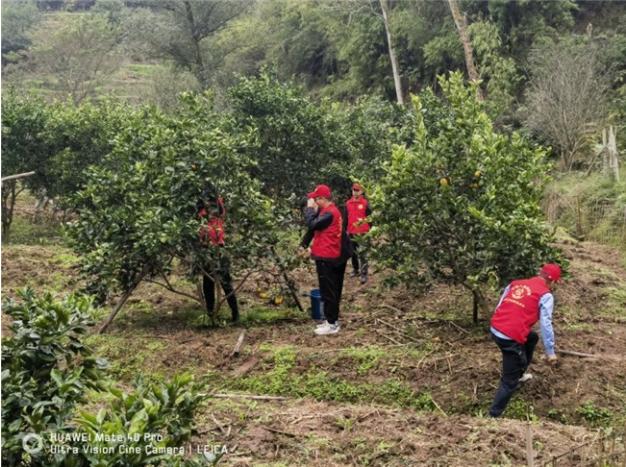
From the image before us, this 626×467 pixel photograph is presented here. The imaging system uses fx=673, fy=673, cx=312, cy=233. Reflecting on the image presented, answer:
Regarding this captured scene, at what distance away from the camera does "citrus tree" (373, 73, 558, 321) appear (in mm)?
7281

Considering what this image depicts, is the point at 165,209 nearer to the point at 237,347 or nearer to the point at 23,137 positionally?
the point at 237,347

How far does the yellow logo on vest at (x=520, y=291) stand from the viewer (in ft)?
20.6

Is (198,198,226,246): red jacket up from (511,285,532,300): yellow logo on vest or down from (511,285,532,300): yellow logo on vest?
up

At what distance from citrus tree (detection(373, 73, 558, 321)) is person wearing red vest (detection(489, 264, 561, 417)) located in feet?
2.82

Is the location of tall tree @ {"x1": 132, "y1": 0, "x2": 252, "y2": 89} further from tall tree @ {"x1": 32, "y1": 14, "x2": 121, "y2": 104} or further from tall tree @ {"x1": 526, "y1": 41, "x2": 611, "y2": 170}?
tall tree @ {"x1": 526, "y1": 41, "x2": 611, "y2": 170}

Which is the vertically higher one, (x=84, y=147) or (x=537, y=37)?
(x=537, y=37)

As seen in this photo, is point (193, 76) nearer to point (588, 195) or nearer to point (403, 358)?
point (588, 195)

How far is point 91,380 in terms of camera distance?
10.7 feet

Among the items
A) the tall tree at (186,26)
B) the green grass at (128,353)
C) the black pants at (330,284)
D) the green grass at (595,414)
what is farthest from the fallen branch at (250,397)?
the tall tree at (186,26)

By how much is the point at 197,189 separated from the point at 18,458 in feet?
17.8

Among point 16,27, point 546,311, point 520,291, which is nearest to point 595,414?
point 546,311

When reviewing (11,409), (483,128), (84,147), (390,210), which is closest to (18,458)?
(11,409)

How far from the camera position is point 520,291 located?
6309 mm

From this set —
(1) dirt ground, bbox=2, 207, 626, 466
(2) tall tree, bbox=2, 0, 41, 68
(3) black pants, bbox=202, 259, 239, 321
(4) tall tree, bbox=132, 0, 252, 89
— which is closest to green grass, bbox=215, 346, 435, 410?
(1) dirt ground, bbox=2, 207, 626, 466
